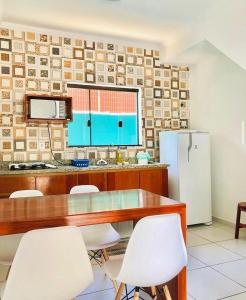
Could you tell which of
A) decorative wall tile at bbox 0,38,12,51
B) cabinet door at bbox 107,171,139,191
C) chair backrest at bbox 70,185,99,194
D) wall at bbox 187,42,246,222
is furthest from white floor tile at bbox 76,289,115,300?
decorative wall tile at bbox 0,38,12,51

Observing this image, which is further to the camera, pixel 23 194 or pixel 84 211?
pixel 23 194

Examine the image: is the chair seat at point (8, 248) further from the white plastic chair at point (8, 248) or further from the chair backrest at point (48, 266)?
the chair backrest at point (48, 266)

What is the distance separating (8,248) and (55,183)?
4.98ft

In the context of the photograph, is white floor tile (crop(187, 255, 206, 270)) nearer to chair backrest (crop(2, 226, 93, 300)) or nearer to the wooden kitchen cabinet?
the wooden kitchen cabinet

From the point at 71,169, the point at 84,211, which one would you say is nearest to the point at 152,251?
the point at 84,211

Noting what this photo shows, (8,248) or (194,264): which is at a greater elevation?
(8,248)

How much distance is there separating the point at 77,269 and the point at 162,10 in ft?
10.2

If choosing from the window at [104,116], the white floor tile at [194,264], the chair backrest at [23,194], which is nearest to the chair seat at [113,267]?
the chair backrest at [23,194]

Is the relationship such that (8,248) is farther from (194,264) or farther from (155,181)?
(155,181)

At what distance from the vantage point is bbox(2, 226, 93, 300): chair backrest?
1.32 meters

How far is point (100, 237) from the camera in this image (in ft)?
7.61

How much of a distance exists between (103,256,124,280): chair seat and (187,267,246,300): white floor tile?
0.86 metres

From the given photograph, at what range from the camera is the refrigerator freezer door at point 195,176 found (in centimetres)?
415

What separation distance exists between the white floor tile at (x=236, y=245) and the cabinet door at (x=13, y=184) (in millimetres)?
2418
